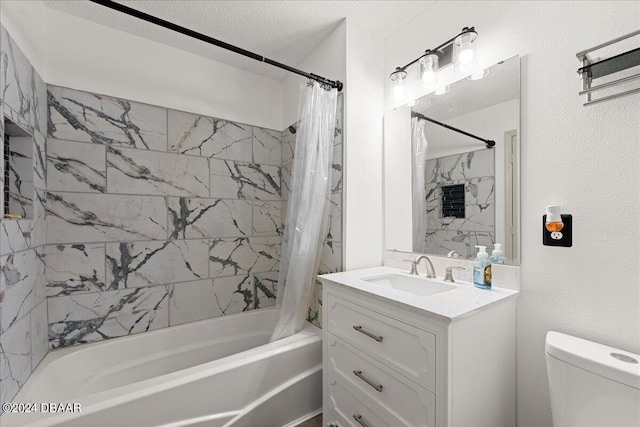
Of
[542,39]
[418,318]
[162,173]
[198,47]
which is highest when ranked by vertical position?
[198,47]

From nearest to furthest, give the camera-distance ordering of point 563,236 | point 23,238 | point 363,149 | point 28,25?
point 563,236
point 23,238
point 28,25
point 363,149

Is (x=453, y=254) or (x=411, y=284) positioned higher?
(x=453, y=254)

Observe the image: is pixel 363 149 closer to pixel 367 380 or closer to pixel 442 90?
pixel 442 90

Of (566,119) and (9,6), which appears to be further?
(9,6)

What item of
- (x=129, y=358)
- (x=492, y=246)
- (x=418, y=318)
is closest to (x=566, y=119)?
(x=492, y=246)

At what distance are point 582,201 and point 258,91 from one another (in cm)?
232

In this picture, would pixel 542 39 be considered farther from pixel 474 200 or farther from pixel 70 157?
pixel 70 157

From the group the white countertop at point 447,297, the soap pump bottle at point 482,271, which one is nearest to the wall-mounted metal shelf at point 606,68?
the soap pump bottle at point 482,271

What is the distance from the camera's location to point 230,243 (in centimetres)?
229

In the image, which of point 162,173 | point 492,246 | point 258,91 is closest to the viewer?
point 492,246

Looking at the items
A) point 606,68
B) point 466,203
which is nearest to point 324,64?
point 466,203

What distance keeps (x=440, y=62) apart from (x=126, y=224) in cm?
224

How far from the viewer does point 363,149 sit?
188 centimetres

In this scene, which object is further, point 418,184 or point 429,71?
point 418,184
